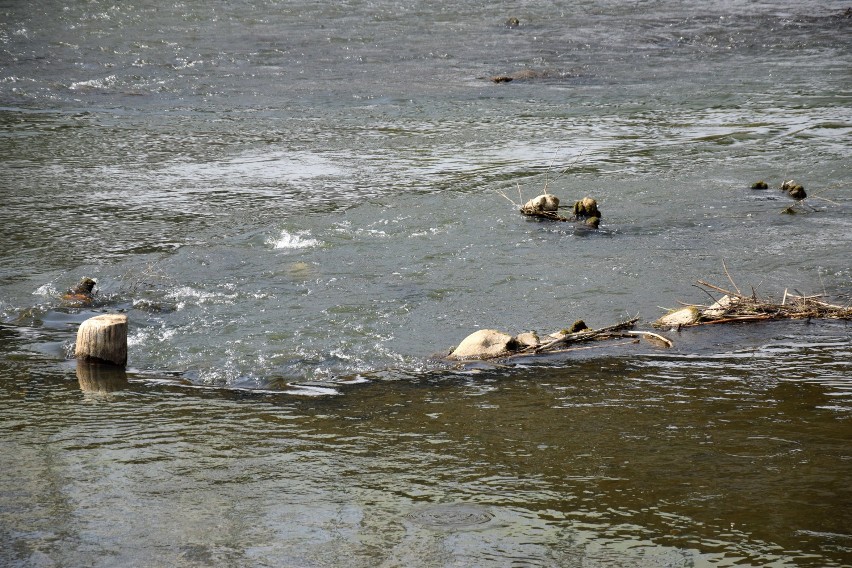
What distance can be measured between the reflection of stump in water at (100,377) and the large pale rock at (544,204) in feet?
15.9

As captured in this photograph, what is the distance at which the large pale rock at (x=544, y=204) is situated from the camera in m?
10.2

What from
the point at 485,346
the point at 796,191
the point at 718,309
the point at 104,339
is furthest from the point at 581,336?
the point at 796,191

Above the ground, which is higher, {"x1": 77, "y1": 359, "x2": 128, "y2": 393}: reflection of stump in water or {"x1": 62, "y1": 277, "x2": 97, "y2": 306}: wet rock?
{"x1": 62, "y1": 277, "x2": 97, "y2": 306}: wet rock

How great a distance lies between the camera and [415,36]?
22.6m

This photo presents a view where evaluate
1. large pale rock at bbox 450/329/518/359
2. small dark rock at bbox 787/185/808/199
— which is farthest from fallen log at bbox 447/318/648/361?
small dark rock at bbox 787/185/808/199

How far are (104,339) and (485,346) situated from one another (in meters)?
2.33

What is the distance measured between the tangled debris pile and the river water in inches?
6.3

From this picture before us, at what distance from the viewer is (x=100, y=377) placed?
6336 millimetres

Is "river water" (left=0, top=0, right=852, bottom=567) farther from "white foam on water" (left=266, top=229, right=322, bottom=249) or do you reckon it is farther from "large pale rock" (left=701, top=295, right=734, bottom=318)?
"large pale rock" (left=701, top=295, right=734, bottom=318)

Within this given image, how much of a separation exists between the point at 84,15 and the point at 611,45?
12473 mm

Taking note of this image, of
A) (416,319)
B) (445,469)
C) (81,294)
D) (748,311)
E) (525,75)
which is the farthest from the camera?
(525,75)

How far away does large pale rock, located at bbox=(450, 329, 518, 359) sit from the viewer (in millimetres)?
6570

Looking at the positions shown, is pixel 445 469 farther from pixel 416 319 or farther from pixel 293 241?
pixel 293 241

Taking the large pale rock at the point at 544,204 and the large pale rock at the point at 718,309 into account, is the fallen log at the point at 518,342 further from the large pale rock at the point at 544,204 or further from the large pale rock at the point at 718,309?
the large pale rock at the point at 544,204
